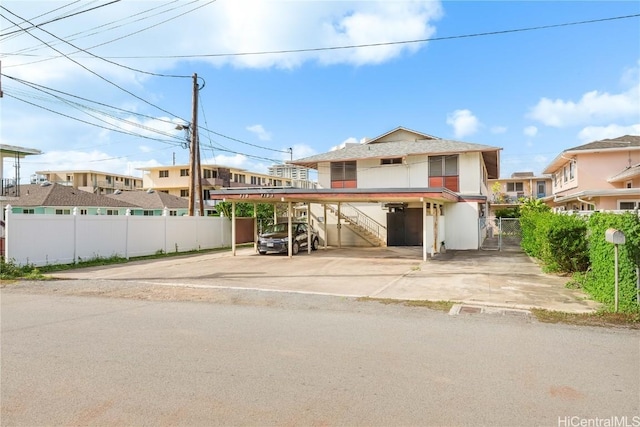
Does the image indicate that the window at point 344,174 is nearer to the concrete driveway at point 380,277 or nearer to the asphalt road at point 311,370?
the concrete driveway at point 380,277

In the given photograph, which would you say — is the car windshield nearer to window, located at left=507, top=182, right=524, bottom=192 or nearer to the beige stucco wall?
the beige stucco wall

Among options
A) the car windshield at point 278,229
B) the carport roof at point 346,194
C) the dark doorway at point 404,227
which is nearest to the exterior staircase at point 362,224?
the dark doorway at point 404,227

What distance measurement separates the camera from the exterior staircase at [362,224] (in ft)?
81.7

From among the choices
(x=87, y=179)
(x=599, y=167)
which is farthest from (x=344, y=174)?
(x=87, y=179)

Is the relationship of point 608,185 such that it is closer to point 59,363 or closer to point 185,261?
point 185,261

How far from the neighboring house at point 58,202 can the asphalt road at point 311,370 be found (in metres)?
26.9

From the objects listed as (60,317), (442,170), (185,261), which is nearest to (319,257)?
(185,261)

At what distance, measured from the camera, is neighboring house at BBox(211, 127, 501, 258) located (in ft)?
73.8

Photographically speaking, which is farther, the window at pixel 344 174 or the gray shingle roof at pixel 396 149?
the window at pixel 344 174

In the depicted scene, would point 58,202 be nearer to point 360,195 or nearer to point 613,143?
point 360,195

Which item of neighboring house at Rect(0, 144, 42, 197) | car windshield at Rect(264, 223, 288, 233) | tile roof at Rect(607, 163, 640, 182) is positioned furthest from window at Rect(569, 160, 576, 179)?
neighboring house at Rect(0, 144, 42, 197)

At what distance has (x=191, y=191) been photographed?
→ 2228 cm

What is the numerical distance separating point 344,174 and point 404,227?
16.7 ft

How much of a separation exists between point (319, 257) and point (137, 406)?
14881mm
